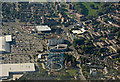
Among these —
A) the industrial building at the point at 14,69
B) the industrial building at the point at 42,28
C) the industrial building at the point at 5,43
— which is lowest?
the industrial building at the point at 14,69

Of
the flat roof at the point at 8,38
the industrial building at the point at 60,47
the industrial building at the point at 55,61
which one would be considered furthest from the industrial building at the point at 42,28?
the industrial building at the point at 55,61

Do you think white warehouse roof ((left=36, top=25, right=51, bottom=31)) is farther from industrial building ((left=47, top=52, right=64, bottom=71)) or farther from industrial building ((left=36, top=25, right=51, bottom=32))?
industrial building ((left=47, top=52, right=64, bottom=71))

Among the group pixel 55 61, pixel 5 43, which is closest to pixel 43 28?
pixel 5 43

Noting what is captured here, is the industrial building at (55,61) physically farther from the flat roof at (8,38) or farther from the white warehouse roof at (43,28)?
the white warehouse roof at (43,28)

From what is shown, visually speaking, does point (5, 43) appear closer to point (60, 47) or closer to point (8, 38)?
point (8, 38)

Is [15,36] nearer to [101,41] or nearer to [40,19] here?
[40,19]

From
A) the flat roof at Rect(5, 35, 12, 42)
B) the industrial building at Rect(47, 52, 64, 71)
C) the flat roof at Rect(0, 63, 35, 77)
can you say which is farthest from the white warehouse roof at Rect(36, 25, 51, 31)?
the flat roof at Rect(0, 63, 35, 77)

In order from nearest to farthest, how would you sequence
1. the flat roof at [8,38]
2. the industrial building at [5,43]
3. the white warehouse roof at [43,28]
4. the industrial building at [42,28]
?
the industrial building at [5,43]
the flat roof at [8,38]
the industrial building at [42,28]
the white warehouse roof at [43,28]

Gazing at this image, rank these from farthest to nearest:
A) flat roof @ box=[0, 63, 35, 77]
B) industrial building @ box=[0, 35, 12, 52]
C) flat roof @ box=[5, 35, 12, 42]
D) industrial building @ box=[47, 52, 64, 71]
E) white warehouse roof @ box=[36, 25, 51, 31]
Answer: white warehouse roof @ box=[36, 25, 51, 31] < flat roof @ box=[5, 35, 12, 42] < industrial building @ box=[0, 35, 12, 52] < industrial building @ box=[47, 52, 64, 71] < flat roof @ box=[0, 63, 35, 77]
